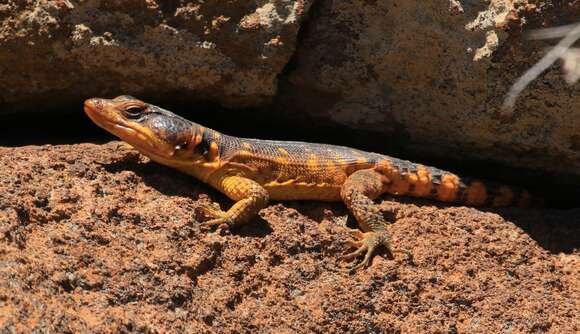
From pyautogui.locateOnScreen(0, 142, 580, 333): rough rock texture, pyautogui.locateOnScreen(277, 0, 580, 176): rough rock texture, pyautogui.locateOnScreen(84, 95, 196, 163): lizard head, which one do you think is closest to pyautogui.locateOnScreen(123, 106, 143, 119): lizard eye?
pyautogui.locateOnScreen(84, 95, 196, 163): lizard head

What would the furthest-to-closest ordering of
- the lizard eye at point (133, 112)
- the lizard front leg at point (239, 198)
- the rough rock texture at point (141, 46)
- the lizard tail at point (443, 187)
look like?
the lizard tail at point (443, 187), the rough rock texture at point (141, 46), the lizard eye at point (133, 112), the lizard front leg at point (239, 198)

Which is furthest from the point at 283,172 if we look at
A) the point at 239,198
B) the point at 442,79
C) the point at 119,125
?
the point at 442,79

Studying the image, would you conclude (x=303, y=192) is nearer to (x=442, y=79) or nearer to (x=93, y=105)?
(x=442, y=79)

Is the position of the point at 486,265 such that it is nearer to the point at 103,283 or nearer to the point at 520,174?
the point at 520,174

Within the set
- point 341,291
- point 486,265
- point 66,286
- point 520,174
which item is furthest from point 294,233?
point 520,174

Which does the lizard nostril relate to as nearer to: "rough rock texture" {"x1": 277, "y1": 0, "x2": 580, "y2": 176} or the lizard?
the lizard

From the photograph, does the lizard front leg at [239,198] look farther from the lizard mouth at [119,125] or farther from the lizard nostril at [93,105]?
the lizard nostril at [93,105]

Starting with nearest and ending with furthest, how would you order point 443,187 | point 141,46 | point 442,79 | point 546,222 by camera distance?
point 141,46 < point 442,79 < point 546,222 < point 443,187

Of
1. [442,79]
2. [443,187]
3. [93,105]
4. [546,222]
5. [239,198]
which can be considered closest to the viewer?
[93,105]

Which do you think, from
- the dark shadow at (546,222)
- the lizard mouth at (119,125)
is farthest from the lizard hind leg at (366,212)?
the lizard mouth at (119,125)
